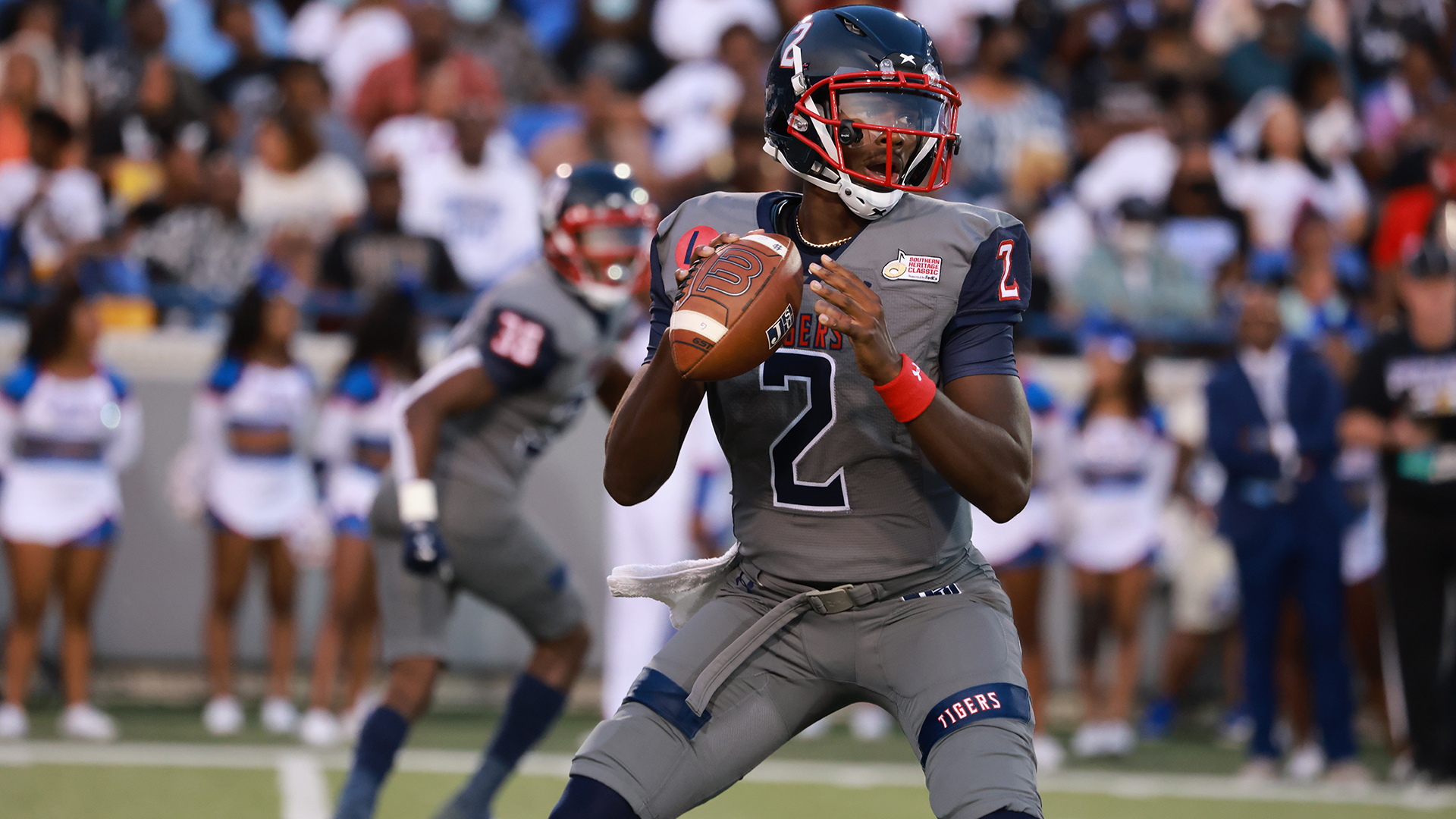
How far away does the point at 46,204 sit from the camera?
9.18m

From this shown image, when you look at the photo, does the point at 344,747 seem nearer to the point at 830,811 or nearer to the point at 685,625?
the point at 830,811

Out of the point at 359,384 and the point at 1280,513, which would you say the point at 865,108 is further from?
the point at 359,384

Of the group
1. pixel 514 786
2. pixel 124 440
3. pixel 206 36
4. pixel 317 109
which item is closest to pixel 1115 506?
pixel 514 786

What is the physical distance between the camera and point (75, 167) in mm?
9492

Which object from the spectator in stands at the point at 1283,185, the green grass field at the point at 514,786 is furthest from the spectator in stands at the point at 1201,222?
the green grass field at the point at 514,786

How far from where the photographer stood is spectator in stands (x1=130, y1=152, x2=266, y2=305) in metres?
9.27

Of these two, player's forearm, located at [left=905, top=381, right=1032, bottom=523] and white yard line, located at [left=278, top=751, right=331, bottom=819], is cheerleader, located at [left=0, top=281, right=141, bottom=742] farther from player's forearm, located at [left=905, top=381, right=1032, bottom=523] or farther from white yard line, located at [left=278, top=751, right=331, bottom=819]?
player's forearm, located at [left=905, top=381, right=1032, bottom=523]

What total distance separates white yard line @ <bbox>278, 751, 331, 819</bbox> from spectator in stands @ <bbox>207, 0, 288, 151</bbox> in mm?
4471

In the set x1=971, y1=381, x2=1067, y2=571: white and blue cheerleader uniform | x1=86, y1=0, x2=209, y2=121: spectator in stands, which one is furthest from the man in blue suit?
x1=86, y1=0, x2=209, y2=121: spectator in stands

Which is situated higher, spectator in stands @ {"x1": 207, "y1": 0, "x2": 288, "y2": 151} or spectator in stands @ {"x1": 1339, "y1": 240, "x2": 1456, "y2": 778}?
spectator in stands @ {"x1": 207, "y1": 0, "x2": 288, "y2": 151}

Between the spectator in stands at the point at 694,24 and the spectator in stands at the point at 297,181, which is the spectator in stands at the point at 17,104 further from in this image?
the spectator in stands at the point at 694,24

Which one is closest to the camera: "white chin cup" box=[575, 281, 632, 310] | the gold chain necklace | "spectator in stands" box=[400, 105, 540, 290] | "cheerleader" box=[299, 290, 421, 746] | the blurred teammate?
the gold chain necklace

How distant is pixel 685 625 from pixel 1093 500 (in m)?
5.42

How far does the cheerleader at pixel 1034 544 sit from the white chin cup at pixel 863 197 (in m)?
4.90
